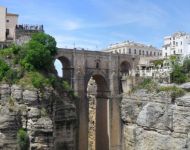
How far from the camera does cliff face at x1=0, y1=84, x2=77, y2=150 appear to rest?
46.5 meters

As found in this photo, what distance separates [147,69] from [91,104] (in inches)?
508

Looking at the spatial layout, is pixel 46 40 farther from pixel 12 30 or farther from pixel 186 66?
pixel 186 66

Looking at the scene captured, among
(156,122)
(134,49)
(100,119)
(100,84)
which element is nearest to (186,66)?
(156,122)

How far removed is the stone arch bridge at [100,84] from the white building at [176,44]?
1119cm

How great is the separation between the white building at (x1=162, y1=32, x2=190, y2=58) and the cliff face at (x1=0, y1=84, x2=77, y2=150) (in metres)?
31.3

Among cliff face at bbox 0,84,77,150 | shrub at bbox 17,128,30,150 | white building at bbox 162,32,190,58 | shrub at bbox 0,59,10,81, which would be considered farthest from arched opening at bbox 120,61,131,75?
shrub at bbox 17,128,30,150

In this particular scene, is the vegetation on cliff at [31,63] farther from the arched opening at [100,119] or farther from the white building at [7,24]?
the arched opening at [100,119]

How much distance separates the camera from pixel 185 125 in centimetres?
4494

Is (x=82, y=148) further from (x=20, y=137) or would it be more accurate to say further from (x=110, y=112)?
(x=20, y=137)

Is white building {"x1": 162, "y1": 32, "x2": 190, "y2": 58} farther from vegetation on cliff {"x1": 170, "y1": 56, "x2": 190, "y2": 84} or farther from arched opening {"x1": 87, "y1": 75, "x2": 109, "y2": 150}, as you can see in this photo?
vegetation on cliff {"x1": 170, "y1": 56, "x2": 190, "y2": 84}

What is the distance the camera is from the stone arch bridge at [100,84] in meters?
63.3

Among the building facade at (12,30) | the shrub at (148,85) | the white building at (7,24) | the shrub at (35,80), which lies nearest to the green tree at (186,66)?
the shrub at (148,85)

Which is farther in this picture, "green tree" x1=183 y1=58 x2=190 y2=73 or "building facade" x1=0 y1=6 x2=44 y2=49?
"building facade" x1=0 y1=6 x2=44 y2=49

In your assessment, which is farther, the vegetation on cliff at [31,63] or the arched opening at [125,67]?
the arched opening at [125,67]
